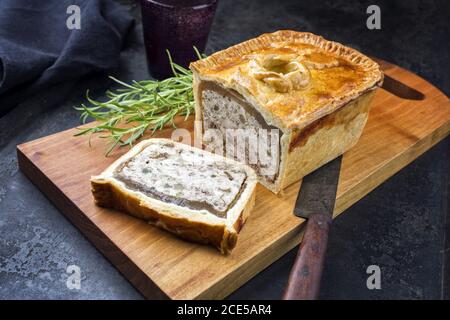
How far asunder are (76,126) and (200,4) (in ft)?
4.46

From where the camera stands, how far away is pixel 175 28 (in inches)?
185

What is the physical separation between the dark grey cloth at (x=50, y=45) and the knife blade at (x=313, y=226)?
2.05 metres

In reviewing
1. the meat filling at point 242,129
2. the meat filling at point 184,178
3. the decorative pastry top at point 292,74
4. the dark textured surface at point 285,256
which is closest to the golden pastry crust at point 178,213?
the meat filling at point 184,178

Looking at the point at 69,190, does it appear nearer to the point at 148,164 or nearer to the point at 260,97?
the point at 148,164

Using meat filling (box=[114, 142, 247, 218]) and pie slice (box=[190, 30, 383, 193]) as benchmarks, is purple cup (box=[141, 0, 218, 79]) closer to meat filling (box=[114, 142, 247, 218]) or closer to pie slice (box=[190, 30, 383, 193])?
pie slice (box=[190, 30, 383, 193])

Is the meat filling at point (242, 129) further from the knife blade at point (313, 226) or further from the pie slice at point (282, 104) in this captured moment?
the knife blade at point (313, 226)

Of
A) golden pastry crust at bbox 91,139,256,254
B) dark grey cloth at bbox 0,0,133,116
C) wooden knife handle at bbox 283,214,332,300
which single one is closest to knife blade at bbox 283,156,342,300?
wooden knife handle at bbox 283,214,332,300

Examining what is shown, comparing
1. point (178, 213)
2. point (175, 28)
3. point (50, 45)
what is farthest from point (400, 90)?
point (50, 45)

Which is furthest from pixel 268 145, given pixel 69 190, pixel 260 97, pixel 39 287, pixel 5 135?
pixel 5 135

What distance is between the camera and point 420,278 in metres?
3.45

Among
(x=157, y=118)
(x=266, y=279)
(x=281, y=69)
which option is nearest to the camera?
(x=266, y=279)

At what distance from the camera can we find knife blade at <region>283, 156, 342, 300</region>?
9.56ft

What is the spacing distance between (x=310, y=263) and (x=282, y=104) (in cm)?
98

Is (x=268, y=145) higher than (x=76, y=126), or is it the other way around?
(x=268, y=145)
